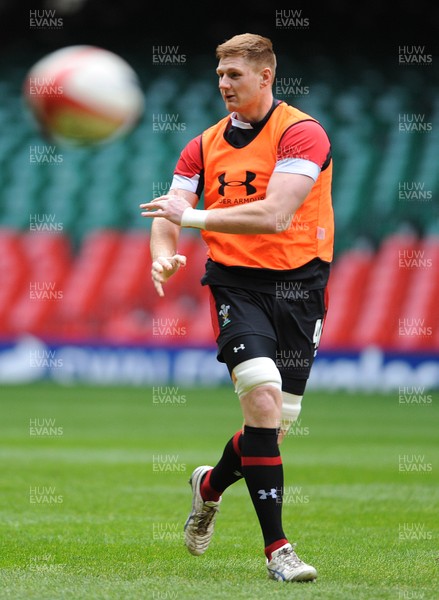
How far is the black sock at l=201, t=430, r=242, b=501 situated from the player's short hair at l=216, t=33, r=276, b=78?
1816mm

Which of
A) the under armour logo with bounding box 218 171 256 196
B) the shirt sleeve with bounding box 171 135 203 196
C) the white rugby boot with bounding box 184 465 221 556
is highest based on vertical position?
the shirt sleeve with bounding box 171 135 203 196

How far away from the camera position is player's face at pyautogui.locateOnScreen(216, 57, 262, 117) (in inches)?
214

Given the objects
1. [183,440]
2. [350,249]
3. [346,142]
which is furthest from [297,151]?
[346,142]

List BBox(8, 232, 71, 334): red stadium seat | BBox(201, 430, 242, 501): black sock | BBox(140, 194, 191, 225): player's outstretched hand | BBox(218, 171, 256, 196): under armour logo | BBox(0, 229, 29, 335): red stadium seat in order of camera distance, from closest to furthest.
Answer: BBox(140, 194, 191, 225): player's outstretched hand
BBox(218, 171, 256, 196): under armour logo
BBox(201, 430, 242, 501): black sock
BBox(8, 232, 71, 334): red stadium seat
BBox(0, 229, 29, 335): red stadium seat

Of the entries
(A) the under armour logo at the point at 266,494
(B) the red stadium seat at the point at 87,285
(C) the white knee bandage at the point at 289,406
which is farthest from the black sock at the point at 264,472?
(B) the red stadium seat at the point at 87,285

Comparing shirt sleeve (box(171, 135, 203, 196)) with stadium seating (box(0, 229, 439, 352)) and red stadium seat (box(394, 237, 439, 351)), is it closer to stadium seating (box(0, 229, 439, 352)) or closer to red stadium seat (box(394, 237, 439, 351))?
stadium seating (box(0, 229, 439, 352))

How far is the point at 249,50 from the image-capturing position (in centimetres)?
541

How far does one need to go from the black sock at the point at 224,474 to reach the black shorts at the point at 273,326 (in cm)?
45

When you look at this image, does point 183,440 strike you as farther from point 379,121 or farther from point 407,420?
point 379,121

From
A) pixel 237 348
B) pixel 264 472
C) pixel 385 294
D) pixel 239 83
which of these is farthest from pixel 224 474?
pixel 385 294

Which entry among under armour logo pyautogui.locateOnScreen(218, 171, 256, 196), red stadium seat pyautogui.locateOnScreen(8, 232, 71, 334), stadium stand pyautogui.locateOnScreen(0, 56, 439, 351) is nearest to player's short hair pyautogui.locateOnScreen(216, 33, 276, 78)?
under armour logo pyautogui.locateOnScreen(218, 171, 256, 196)

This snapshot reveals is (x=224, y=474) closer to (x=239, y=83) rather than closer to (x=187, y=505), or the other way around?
(x=239, y=83)

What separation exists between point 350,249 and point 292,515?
1427cm

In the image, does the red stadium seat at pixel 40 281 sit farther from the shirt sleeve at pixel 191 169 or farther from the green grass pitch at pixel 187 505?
the shirt sleeve at pixel 191 169
